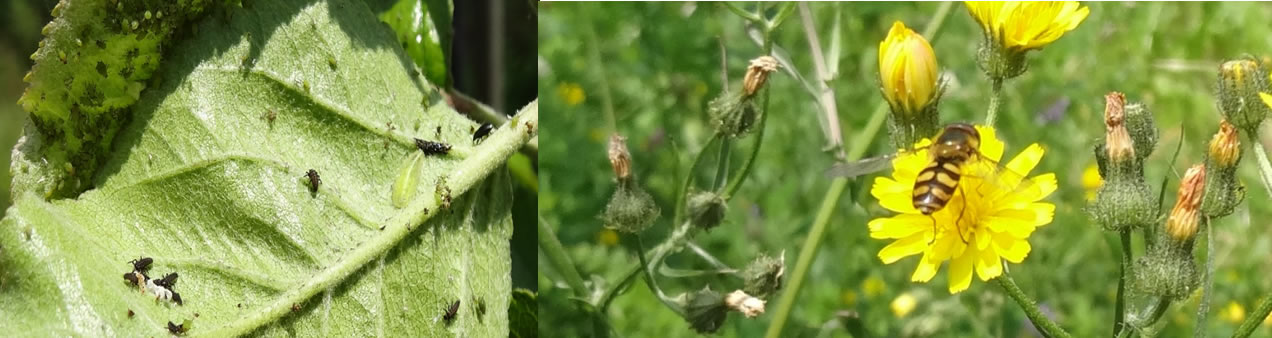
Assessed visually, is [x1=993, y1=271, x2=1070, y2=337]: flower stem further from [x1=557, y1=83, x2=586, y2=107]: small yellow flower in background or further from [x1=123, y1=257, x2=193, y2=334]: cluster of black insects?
[x1=557, y1=83, x2=586, y2=107]: small yellow flower in background

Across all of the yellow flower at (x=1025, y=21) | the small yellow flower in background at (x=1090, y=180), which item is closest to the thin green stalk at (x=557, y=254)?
the yellow flower at (x=1025, y=21)

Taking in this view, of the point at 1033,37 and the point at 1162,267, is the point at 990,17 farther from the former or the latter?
the point at 1162,267

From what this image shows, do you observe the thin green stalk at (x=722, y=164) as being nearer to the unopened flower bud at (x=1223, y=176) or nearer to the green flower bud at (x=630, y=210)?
the green flower bud at (x=630, y=210)

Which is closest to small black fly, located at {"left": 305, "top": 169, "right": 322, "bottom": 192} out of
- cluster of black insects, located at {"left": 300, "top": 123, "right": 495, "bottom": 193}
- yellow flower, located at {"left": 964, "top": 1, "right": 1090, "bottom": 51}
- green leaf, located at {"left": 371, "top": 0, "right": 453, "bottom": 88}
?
cluster of black insects, located at {"left": 300, "top": 123, "right": 495, "bottom": 193}

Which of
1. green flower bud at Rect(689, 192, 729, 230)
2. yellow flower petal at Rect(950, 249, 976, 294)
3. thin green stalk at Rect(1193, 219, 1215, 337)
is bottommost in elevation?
thin green stalk at Rect(1193, 219, 1215, 337)

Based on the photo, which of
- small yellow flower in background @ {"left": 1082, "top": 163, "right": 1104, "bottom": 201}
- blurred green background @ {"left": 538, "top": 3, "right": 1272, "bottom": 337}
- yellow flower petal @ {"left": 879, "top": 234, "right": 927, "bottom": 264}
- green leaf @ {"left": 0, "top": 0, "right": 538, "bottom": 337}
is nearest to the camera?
green leaf @ {"left": 0, "top": 0, "right": 538, "bottom": 337}

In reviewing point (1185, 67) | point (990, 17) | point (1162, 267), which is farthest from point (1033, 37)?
point (1185, 67)
